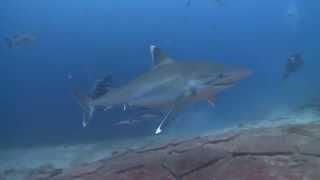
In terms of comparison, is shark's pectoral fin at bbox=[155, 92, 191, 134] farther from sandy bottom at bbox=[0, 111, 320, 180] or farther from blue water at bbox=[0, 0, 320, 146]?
sandy bottom at bbox=[0, 111, 320, 180]

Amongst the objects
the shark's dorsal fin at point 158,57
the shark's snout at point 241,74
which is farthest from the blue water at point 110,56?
the shark's dorsal fin at point 158,57

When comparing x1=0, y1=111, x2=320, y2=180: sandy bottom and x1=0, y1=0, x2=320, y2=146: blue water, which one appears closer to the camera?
x1=0, y1=111, x2=320, y2=180: sandy bottom

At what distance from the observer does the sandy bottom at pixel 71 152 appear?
14094 millimetres

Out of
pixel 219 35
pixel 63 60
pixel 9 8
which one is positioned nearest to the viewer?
pixel 63 60

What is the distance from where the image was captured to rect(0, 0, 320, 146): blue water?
72.1 feet

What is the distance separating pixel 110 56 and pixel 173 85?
2342cm

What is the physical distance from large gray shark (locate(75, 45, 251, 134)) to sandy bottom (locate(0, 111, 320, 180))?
21.7ft

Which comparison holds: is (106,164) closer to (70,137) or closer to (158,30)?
Result: (70,137)

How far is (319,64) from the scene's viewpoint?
60375 millimetres

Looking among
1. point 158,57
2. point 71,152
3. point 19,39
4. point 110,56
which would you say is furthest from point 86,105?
point 110,56

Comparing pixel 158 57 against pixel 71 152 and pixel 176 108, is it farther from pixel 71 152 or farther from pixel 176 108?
pixel 71 152

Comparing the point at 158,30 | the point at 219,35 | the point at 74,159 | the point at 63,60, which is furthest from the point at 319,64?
the point at 74,159

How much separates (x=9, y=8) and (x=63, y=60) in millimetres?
7812

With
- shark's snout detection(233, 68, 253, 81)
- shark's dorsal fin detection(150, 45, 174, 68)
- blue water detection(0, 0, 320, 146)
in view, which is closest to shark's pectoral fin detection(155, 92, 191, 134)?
shark's snout detection(233, 68, 253, 81)
